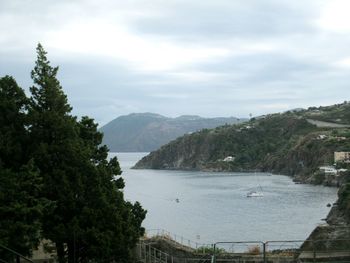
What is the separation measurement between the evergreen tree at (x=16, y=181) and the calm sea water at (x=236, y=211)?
129ft

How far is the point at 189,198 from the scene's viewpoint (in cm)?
11131

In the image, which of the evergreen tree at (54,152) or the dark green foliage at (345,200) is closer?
the evergreen tree at (54,152)

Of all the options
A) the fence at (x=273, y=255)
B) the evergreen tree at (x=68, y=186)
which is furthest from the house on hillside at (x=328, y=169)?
the evergreen tree at (x=68, y=186)

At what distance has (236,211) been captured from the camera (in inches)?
3455

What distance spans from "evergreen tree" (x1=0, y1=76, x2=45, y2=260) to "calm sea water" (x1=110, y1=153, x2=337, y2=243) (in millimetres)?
39395

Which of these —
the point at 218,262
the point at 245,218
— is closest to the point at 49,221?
the point at 218,262

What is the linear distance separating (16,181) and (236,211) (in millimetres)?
70608

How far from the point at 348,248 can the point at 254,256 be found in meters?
4.40

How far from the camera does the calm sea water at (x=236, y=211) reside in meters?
65.6

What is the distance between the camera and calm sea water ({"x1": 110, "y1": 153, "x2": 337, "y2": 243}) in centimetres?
6556

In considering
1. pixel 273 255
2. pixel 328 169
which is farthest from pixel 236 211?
pixel 328 169

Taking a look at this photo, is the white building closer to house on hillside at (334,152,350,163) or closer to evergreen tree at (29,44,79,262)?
house on hillside at (334,152,350,163)

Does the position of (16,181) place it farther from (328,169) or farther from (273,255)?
(328,169)

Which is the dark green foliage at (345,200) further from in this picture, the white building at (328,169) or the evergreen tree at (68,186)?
the white building at (328,169)
